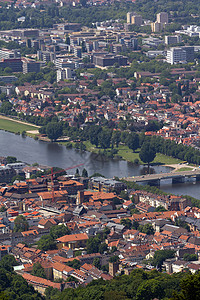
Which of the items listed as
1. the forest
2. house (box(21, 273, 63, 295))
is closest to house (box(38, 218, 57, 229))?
the forest

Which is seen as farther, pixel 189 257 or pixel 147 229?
pixel 147 229

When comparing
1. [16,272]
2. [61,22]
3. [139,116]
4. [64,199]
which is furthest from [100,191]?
[61,22]

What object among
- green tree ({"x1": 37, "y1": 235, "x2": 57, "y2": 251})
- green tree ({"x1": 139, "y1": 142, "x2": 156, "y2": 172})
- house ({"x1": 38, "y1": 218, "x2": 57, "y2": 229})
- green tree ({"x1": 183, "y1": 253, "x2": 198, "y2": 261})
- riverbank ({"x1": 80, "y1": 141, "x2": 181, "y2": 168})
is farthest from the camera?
riverbank ({"x1": 80, "y1": 141, "x2": 181, "y2": 168})

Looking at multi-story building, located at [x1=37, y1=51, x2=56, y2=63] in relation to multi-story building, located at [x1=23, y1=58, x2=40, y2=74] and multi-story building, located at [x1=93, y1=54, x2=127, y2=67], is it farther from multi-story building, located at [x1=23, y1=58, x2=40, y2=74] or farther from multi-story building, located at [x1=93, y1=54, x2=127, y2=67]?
multi-story building, located at [x1=93, y1=54, x2=127, y2=67]

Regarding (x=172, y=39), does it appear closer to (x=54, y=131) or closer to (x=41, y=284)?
(x=54, y=131)

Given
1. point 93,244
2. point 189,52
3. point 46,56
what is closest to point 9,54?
point 46,56

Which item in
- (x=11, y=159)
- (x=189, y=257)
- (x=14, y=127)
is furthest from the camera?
(x=14, y=127)

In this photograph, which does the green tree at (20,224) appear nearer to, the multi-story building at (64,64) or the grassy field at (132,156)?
the grassy field at (132,156)
